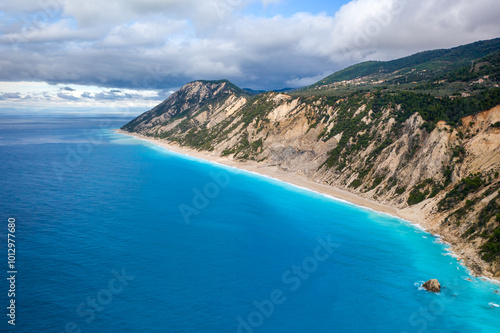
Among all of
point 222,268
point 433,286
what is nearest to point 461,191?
point 433,286

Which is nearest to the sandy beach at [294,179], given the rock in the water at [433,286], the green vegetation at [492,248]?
the green vegetation at [492,248]

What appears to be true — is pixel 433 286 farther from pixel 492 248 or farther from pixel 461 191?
pixel 461 191

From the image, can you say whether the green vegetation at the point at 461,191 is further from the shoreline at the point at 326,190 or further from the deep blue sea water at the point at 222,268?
the deep blue sea water at the point at 222,268

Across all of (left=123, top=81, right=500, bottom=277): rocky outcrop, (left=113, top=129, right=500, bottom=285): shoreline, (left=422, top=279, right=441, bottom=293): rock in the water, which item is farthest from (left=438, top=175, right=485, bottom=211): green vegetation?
(left=422, top=279, right=441, bottom=293): rock in the water

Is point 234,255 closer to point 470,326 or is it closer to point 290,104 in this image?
point 470,326

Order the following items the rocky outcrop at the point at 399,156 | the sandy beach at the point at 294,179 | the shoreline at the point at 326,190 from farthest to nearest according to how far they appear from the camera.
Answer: the sandy beach at the point at 294,179 → the rocky outcrop at the point at 399,156 → the shoreline at the point at 326,190

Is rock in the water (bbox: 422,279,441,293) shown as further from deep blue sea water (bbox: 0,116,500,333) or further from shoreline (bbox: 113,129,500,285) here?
shoreline (bbox: 113,129,500,285)
